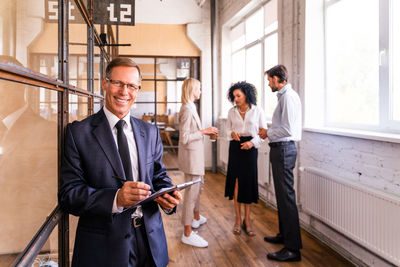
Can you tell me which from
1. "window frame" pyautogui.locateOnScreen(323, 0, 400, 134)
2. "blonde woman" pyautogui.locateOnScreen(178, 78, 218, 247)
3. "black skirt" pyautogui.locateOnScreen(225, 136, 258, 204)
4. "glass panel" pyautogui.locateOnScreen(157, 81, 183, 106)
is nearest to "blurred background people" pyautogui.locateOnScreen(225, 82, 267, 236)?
"black skirt" pyautogui.locateOnScreen(225, 136, 258, 204)

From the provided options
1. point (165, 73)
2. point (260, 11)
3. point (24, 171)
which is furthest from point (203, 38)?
point (24, 171)

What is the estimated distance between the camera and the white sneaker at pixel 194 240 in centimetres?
320

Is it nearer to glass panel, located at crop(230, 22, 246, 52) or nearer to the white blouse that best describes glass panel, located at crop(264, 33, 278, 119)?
glass panel, located at crop(230, 22, 246, 52)

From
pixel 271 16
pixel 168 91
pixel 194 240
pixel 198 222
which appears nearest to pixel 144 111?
pixel 168 91

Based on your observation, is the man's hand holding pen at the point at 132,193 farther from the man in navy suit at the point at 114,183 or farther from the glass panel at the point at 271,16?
the glass panel at the point at 271,16

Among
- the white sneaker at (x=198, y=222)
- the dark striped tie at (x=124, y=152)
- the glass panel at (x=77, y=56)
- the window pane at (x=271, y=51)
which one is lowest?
the white sneaker at (x=198, y=222)

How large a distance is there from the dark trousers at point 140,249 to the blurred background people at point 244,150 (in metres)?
2.16

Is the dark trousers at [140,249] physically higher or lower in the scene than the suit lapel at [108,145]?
lower

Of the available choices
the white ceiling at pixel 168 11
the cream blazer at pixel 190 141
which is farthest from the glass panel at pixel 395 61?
the white ceiling at pixel 168 11

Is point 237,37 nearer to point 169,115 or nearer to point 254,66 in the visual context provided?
point 254,66

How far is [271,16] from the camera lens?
5.00 m

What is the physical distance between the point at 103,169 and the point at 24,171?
52 centimetres

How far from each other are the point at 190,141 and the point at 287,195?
1.10 metres

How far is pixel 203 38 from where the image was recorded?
7172mm
